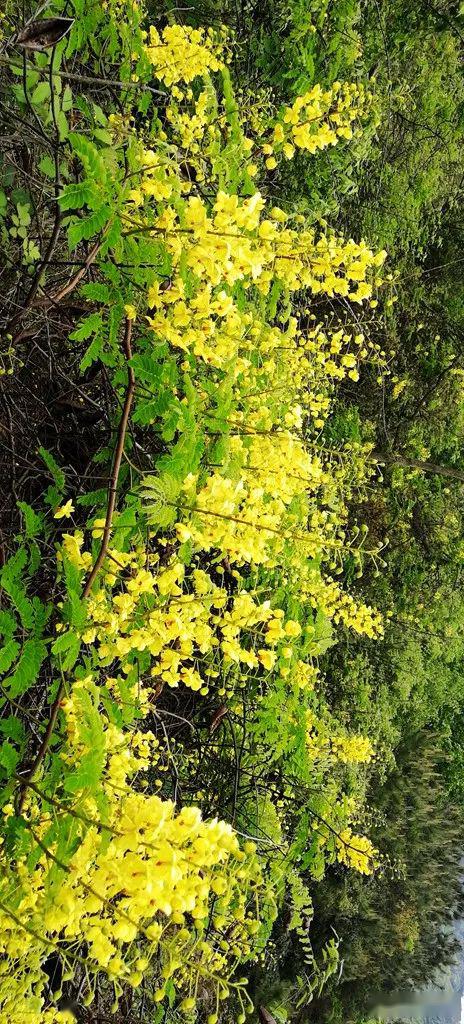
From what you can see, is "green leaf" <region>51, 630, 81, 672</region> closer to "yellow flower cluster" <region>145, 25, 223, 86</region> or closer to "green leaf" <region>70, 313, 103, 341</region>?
"green leaf" <region>70, 313, 103, 341</region>

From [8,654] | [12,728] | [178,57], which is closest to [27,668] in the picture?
[8,654]

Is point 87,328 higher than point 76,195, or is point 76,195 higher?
point 76,195

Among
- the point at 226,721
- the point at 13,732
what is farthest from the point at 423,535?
the point at 13,732

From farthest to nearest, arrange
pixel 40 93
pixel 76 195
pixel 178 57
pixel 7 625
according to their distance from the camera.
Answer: pixel 178 57
pixel 40 93
pixel 7 625
pixel 76 195

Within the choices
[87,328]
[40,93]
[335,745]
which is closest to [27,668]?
[87,328]

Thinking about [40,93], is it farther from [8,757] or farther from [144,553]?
[8,757]

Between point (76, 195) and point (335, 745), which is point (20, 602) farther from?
point (335, 745)

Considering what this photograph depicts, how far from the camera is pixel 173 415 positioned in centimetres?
198

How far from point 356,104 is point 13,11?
2.41 metres

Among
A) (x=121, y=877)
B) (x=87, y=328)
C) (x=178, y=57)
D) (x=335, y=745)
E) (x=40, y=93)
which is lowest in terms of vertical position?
A: (x=335, y=745)

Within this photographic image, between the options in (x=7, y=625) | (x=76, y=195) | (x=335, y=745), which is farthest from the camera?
(x=335, y=745)

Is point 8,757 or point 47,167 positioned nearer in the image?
point 8,757

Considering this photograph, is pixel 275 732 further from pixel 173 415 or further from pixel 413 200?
pixel 413 200

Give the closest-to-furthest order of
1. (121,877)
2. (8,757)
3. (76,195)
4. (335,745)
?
(121,877)
(76,195)
(8,757)
(335,745)
